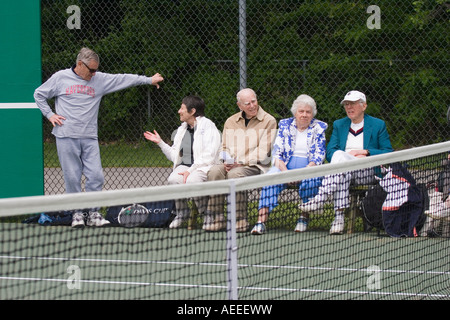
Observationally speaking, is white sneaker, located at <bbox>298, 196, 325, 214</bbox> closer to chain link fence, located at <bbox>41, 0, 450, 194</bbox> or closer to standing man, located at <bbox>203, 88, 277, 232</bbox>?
standing man, located at <bbox>203, 88, 277, 232</bbox>

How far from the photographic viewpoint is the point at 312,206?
226 inches

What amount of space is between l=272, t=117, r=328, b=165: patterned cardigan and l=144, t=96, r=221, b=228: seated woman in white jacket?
2.06 feet

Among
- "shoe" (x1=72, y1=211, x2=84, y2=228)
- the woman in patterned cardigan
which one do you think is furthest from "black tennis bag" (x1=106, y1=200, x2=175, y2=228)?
the woman in patterned cardigan

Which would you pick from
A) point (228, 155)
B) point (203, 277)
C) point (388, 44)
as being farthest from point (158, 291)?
point (388, 44)

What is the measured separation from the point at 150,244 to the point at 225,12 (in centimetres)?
781

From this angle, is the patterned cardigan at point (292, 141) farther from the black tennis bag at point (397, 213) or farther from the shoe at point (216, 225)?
the shoe at point (216, 225)

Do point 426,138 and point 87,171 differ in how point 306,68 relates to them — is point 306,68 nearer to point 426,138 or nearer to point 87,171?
point 426,138

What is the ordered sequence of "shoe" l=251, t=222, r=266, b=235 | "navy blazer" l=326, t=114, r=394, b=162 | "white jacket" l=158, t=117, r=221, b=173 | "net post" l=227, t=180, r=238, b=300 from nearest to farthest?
"net post" l=227, t=180, r=238, b=300 < "shoe" l=251, t=222, r=266, b=235 < "navy blazer" l=326, t=114, r=394, b=162 < "white jacket" l=158, t=117, r=221, b=173

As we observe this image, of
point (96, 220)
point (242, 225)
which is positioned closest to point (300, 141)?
point (96, 220)

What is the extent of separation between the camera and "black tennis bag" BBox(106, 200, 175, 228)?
7.09 meters

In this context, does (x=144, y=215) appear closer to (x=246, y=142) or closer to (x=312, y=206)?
(x=246, y=142)

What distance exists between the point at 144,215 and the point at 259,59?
614cm

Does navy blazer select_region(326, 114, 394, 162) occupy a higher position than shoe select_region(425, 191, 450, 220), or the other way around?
navy blazer select_region(326, 114, 394, 162)

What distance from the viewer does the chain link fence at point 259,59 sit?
11.4m
